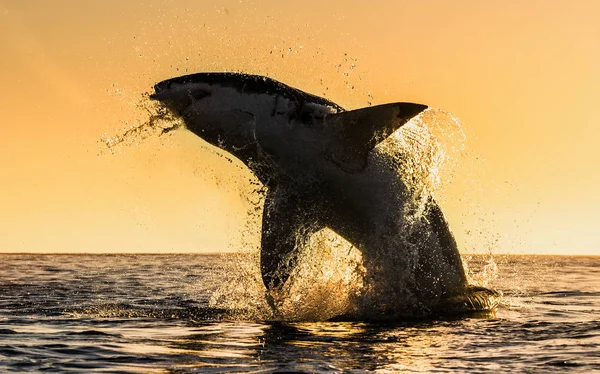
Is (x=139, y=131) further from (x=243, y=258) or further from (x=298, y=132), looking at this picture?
(x=243, y=258)

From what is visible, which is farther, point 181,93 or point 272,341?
point 181,93

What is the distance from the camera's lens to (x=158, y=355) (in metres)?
11.1

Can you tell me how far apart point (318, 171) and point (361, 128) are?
122 centimetres

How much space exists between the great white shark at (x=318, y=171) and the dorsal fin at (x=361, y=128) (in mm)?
17

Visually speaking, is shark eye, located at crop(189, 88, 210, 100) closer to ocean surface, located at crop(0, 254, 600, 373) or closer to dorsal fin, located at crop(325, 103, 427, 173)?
dorsal fin, located at crop(325, 103, 427, 173)

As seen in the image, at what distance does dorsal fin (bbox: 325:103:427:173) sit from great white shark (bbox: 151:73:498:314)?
17 mm

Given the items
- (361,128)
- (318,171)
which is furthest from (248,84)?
(361,128)

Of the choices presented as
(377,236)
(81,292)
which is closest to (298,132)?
(377,236)

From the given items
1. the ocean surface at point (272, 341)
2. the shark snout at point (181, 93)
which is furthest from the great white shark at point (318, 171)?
the ocean surface at point (272, 341)

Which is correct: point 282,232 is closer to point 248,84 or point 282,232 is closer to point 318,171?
point 318,171

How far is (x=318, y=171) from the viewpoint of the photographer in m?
14.5

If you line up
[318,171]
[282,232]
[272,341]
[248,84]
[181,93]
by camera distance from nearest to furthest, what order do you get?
1. [272,341]
2. [181,93]
3. [248,84]
4. [318,171]
5. [282,232]

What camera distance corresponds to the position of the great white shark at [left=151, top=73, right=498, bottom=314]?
14070mm

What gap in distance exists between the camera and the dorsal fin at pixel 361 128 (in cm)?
1337
